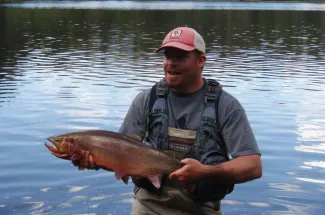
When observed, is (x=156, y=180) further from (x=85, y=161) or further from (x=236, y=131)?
(x=236, y=131)

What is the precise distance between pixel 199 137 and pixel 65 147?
1142 mm

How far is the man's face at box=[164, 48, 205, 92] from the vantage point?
5.46m

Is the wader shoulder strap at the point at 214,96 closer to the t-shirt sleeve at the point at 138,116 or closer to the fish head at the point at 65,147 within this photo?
the t-shirt sleeve at the point at 138,116

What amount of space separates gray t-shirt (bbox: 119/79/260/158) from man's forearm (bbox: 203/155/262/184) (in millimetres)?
71

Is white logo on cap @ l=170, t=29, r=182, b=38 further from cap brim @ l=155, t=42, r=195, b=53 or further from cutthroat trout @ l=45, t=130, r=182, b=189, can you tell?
cutthroat trout @ l=45, t=130, r=182, b=189

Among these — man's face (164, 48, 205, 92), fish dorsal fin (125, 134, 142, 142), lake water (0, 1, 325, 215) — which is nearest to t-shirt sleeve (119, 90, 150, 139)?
fish dorsal fin (125, 134, 142, 142)

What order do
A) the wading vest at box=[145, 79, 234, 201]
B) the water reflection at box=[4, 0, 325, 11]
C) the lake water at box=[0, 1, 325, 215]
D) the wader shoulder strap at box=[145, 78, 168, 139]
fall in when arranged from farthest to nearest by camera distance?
the water reflection at box=[4, 0, 325, 11] < the lake water at box=[0, 1, 325, 215] < the wader shoulder strap at box=[145, 78, 168, 139] < the wading vest at box=[145, 79, 234, 201]

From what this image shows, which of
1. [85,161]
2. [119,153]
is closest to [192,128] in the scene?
[119,153]

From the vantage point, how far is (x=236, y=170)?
5188mm

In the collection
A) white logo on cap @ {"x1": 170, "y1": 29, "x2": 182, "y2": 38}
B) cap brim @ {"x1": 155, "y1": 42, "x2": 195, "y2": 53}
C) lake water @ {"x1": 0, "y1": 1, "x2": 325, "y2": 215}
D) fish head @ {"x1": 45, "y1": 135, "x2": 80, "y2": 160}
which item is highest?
white logo on cap @ {"x1": 170, "y1": 29, "x2": 182, "y2": 38}

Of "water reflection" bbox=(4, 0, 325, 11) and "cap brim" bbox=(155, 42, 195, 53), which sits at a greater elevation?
"cap brim" bbox=(155, 42, 195, 53)

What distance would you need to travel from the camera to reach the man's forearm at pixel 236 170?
5.15 metres

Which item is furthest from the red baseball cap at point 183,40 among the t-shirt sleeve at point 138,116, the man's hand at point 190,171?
the man's hand at point 190,171

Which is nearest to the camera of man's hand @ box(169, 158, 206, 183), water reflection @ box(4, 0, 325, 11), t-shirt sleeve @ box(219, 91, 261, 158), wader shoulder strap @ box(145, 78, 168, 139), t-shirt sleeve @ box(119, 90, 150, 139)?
man's hand @ box(169, 158, 206, 183)
